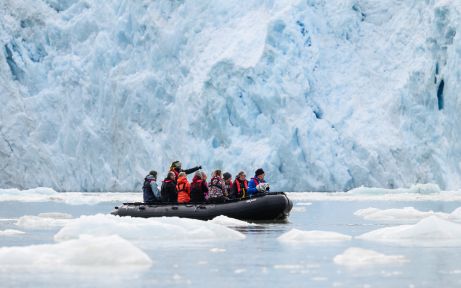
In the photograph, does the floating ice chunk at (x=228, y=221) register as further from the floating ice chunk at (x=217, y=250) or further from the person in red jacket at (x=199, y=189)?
the floating ice chunk at (x=217, y=250)

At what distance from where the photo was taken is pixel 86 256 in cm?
855

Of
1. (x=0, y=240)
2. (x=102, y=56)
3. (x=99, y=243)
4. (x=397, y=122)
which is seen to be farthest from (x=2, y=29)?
(x=99, y=243)

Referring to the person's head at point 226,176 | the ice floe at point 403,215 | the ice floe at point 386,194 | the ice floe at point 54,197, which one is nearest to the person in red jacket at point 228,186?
the person's head at point 226,176

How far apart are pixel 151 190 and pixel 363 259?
24.2ft

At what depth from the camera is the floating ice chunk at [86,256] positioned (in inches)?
336

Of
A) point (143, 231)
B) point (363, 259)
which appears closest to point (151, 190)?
point (143, 231)

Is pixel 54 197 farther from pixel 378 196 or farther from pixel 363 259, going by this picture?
pixel 363 259

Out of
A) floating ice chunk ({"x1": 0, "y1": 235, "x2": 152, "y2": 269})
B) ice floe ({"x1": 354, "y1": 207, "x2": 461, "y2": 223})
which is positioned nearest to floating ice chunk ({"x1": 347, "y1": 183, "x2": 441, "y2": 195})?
ice floe ({"x1": 354, "y1": 207, "x2": 461, "y2": 223})

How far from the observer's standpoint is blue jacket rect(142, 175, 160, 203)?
51.3 feet

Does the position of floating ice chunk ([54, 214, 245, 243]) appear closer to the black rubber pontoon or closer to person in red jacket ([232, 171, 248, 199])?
the black rubber pontoon

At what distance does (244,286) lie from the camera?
7270mm

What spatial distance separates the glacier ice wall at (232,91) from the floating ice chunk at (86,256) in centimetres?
2152

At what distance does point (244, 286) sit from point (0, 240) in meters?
5.35

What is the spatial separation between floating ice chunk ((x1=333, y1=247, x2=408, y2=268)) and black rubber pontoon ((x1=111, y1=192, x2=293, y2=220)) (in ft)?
20.3
